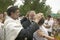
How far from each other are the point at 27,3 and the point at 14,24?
41.6m

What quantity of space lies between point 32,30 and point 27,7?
133 feet

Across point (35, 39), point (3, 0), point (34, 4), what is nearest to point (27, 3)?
point (34, 4)

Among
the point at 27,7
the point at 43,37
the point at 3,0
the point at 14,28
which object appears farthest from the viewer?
the point at 27,7

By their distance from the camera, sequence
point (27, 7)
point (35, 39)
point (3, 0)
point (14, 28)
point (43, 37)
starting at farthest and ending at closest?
point (27, 7), point (3, 0), point (35, 39), point (43, 37), point (14, 28)

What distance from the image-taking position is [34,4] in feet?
160

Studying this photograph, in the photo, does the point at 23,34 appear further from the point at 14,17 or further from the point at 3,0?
the point at 3,0

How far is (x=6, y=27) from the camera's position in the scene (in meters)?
6.98

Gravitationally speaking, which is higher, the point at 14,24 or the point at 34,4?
the point at 34,4

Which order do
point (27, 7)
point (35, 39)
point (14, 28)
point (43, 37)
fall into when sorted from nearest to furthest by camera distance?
point (14, 28), point (43, 37), point (35, 39), point (27, 7)

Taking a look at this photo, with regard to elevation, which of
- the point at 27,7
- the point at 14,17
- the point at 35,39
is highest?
the point at 27,7

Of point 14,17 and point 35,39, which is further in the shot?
point 35,39

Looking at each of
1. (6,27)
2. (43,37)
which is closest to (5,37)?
(6,27)

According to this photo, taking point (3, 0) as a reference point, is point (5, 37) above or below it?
below

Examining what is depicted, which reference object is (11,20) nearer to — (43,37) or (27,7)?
(43,37)
